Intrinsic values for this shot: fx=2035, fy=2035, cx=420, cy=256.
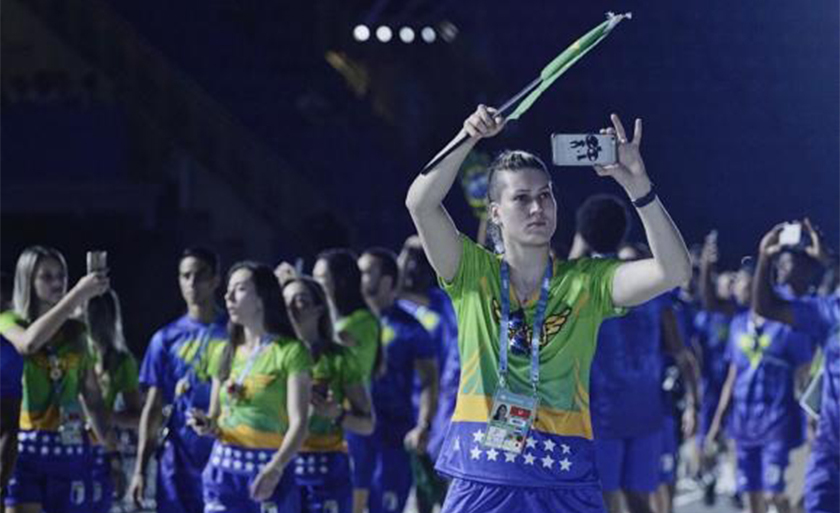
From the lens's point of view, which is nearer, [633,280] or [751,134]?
[633,280]

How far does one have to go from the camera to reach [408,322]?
12547 mm

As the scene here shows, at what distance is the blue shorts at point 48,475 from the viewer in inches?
398

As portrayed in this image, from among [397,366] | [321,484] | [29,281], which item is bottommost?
[321,484]

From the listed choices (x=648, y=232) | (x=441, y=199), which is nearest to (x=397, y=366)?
(x=441, y=199)

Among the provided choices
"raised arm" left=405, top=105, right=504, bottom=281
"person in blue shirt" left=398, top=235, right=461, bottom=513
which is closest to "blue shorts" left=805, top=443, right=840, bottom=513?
"person in blue shirt" left=398, top=235, right=461, bottom=513

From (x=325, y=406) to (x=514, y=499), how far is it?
3.36m

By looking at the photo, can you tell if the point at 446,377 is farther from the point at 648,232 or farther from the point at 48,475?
the point at 648,232

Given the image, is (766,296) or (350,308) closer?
(766,296)

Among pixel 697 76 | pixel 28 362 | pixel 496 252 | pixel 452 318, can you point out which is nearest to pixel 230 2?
pixel 697 76

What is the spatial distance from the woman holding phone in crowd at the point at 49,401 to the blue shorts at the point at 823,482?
3712mm

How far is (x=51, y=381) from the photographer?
10312 mm

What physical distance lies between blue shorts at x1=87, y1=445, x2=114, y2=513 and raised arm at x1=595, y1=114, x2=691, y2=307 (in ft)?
14.4

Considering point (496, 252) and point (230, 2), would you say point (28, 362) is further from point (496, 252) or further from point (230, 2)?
point (230, 2)

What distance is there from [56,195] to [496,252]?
1636 centimetres
